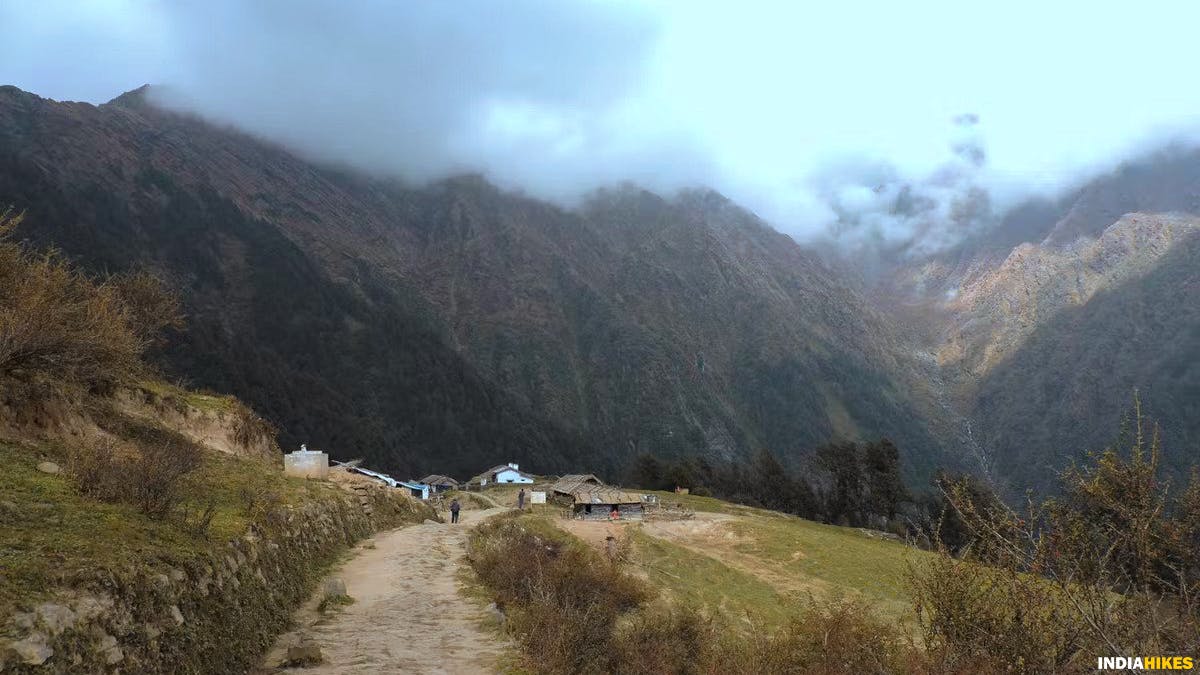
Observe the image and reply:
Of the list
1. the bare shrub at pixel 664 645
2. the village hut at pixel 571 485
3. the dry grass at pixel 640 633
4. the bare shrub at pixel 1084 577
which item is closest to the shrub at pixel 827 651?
the dry grass at pixel 640 633

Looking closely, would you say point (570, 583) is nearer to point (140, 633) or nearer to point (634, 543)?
point (140, 633)

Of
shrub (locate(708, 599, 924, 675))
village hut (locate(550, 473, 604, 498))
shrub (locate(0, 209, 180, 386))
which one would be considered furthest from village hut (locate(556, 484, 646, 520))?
shrub (locate(708, 599, 924, 675))

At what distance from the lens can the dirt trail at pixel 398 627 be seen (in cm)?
1123

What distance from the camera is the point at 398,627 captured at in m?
13.8

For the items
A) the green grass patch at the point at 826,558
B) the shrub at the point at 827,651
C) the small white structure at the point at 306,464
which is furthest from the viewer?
the green grass patch at the point at 826,558

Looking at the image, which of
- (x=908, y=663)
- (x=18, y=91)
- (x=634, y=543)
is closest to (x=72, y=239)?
(x=18, y=91)

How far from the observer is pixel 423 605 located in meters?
16.4

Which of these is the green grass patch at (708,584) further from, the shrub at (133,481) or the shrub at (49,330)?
the shrub at (49,330)

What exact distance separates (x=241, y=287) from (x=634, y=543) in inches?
6033

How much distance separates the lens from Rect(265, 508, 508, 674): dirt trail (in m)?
11.2

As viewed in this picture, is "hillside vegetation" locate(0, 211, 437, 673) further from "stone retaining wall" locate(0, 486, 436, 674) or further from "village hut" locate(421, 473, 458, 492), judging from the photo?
"village hut" locate(421, 473, 458, 492)

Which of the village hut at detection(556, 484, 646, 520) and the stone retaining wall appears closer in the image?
the stone retaining wall

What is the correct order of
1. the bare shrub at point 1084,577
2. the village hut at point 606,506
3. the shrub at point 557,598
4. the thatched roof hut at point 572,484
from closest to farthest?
the bare shrub at point 1084,577
the shrub at point 557,598
the village hut at point 606,506
the thatched roof hut at point 572,484

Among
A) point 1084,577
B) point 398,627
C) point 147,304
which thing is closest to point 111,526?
point 398,627
